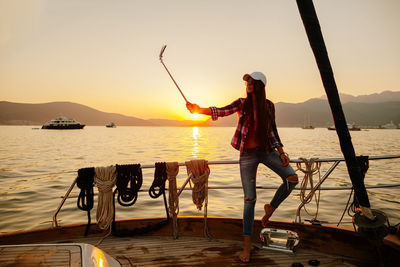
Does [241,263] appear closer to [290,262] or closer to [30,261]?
[290,262]

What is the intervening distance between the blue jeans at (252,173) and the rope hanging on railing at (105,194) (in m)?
1.73

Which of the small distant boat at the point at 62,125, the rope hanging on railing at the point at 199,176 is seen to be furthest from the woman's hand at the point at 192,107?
the small distant boat at the point at 62,125

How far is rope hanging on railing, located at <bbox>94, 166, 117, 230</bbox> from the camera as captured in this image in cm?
333

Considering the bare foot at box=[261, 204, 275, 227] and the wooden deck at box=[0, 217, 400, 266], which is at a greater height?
the bare foot at box=[261, 204, 275, 227]

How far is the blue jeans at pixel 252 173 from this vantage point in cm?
292

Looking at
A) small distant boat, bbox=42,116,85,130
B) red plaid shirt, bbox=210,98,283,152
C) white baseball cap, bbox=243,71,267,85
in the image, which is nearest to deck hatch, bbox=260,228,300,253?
red plaid shirt, bbox=210,98,283,152

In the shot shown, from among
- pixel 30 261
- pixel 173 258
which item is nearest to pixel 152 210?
pixel 173 258

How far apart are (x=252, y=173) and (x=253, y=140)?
15.0 inches

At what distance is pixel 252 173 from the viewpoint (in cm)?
296

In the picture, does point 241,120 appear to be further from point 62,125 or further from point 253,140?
point 62,125

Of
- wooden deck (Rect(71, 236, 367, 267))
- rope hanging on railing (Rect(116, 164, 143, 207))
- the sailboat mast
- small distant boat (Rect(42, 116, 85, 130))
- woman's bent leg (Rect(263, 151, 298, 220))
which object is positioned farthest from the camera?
small distant boat (Rect(42, 116, 85, 130))

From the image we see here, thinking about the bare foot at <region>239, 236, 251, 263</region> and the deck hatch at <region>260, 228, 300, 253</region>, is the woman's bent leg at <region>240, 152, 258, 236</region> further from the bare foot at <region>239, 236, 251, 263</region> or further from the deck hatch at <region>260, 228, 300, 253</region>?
the deck hatch at <region>260, 228, 300, 253</region>

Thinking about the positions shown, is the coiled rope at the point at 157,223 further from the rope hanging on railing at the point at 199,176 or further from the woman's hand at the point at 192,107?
the woman's hand at the point at 192,107

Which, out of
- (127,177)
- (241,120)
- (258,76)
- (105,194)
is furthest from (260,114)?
(105,194)
